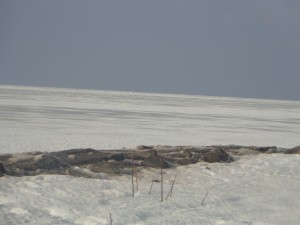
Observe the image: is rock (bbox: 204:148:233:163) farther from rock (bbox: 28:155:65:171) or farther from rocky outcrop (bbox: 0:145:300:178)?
rock (bbox: 28:155:65:171)

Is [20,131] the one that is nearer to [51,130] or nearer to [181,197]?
[51,130]

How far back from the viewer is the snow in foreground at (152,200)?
2.54m

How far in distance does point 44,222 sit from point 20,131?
7315 mm

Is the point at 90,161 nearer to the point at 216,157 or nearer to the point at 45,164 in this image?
the point at 45,164

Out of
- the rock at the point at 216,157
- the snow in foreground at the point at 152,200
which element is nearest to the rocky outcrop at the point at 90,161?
the rock at the point at 216,157

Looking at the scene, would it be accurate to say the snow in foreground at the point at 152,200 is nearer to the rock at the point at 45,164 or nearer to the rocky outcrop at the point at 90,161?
the rocky outcrop at the point at 90,161

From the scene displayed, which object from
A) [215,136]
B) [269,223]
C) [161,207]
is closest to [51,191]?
[161,207]

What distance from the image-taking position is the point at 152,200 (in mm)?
2934

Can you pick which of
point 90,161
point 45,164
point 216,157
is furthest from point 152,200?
point 216,157

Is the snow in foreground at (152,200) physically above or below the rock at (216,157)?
below

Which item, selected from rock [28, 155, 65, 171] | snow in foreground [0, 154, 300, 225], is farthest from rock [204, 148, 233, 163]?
rock [28, 155, 65, 171]

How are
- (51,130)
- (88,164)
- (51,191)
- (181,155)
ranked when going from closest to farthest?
(51,191) < (88,164) < (181,155) < (51,130)

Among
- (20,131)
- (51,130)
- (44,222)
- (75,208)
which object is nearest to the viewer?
(44,222)

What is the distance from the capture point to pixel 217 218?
2.67 meters
